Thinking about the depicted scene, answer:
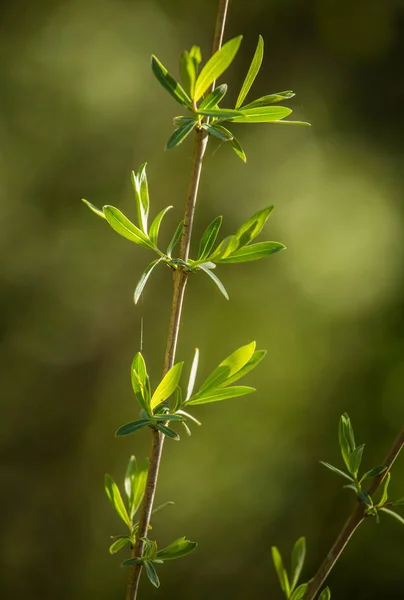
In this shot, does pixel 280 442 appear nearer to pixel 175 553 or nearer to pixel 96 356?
pixel 96 356

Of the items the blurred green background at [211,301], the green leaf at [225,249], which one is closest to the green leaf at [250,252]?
the green leaf at [225,249]

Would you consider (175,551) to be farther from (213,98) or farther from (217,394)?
(213,98)

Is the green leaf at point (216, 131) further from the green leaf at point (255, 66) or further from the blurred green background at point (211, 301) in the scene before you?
the blurred green background at point (211, 301)

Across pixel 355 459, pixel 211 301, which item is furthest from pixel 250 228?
pixel 211 301

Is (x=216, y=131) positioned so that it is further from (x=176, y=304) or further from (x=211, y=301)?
(x=211, y=301)

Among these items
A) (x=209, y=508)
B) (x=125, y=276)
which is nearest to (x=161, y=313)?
(x=125, y=276)

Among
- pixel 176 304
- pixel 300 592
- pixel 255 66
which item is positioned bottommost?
pixel 300 592

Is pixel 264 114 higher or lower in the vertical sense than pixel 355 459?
higher

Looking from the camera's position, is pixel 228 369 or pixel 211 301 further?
pixel 211 301
